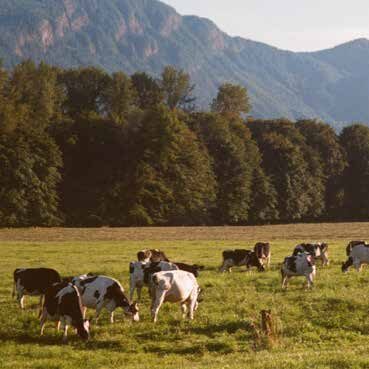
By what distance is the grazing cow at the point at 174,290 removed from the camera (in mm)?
18781

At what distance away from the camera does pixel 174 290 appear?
62.5 ft

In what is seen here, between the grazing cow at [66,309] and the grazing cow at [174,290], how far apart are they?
244cm

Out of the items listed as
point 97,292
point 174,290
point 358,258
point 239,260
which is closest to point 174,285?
point 174,290

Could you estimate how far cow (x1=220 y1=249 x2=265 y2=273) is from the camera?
30406 mm

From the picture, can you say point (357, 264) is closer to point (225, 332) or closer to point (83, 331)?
point (225, 332)

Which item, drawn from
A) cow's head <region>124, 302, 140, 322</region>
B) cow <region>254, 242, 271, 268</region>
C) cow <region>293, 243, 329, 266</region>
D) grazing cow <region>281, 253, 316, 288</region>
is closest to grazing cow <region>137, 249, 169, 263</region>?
cow <region>254, 242, 271, 268</region>

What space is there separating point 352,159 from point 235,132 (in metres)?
24.8

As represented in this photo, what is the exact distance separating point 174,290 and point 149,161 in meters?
63.7

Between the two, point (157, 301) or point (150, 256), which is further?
point (150, 256)

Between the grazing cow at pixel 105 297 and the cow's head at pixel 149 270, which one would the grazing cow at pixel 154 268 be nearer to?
the cow's head at pixel 149 270

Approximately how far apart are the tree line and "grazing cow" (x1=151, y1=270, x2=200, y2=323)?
5235cm

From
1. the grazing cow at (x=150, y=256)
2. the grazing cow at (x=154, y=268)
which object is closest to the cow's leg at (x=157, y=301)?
the grazing cow at (x=154, y=268)

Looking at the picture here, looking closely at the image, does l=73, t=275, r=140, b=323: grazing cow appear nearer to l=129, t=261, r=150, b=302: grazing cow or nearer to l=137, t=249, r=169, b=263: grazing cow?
l=129, t=261, r=150, b=302: grazing cow

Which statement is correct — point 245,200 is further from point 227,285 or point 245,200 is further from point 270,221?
point 227,285
